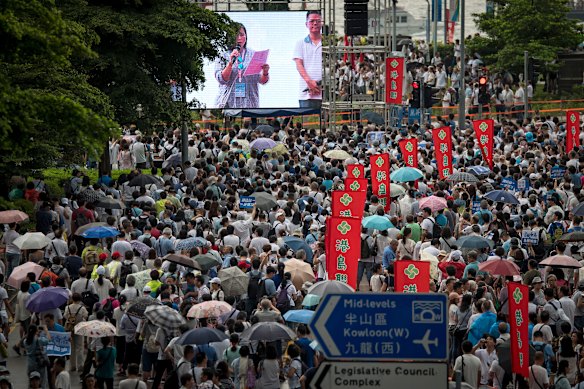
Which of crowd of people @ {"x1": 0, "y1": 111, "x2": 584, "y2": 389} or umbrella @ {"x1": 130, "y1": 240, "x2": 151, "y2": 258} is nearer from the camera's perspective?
crowd of people @ {"x1": 0, "y1": 111, "x2": 584, "y2": 389}

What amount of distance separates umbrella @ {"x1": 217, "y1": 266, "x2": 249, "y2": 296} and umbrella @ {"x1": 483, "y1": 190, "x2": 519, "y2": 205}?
6.99 meters

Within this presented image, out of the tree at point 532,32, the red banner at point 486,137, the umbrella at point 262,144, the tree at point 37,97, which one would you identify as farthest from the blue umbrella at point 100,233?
the tree at point 532,32

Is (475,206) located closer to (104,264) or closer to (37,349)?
(104,264)

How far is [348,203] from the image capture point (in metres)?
22.7

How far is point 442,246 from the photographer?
2208cm

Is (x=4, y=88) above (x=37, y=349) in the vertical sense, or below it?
above

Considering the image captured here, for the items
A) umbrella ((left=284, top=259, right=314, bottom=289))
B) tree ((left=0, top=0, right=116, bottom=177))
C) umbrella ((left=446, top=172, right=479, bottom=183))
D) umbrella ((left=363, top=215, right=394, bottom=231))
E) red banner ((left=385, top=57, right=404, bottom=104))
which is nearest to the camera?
tree ((left=0, top=0, right=116, bottom=177))

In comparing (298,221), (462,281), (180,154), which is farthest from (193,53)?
(462,281)

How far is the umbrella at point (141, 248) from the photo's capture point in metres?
21.0

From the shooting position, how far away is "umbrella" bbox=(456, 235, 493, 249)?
69.3 feet

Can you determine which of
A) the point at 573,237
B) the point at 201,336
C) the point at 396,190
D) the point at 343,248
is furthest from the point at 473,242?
the point at 201,336

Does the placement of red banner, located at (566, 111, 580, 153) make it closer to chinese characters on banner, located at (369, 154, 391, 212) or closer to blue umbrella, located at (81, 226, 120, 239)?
chinese characters on banner, located at (369, 154, 391, 212)

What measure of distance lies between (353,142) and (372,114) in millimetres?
7353

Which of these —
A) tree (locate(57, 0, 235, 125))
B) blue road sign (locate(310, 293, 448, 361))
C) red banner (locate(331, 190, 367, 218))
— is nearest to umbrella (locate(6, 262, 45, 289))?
red banner (locate(331, 190, 367, 218))
